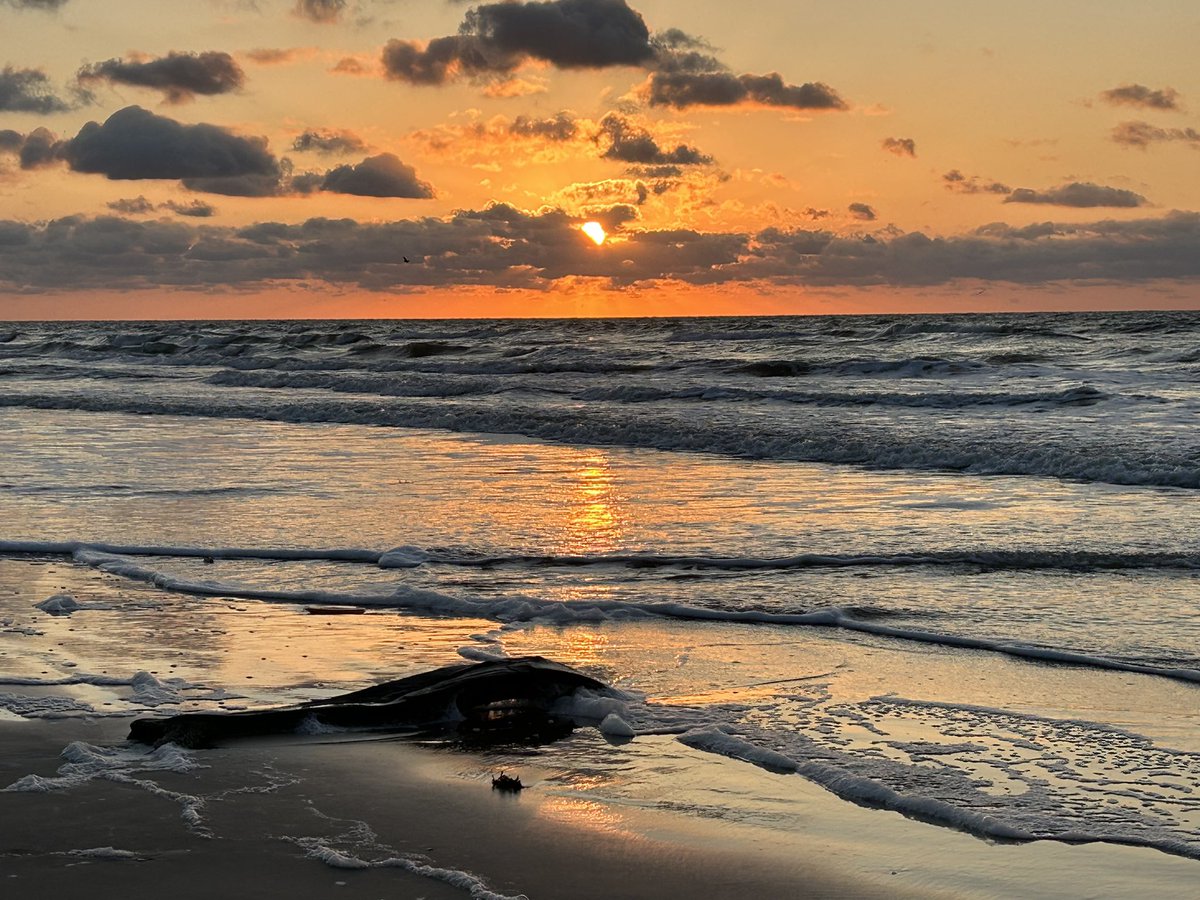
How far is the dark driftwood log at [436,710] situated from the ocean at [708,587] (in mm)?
298

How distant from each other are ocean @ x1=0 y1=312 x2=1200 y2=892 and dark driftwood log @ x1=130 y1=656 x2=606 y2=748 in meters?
0.30

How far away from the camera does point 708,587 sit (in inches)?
366

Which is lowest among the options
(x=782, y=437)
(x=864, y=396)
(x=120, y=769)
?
(x=120, y=769)

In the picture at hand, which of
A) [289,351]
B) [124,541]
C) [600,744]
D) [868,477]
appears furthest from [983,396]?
[289,351]

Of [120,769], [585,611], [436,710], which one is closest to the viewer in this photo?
[120,769]

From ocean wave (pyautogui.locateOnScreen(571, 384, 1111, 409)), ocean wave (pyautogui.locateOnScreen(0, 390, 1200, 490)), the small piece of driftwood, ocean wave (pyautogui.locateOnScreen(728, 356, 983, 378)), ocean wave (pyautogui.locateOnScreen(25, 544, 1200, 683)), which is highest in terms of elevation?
ocean wave (pyautogui.locateOnScreen(728, 356, 983, 378))

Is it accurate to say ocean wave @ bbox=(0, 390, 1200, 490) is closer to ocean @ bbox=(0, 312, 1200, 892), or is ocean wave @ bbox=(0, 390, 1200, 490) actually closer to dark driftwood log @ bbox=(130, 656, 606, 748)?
ocean @ bbox=(0, 312, 1200, 892)

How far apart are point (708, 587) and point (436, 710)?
3473mm

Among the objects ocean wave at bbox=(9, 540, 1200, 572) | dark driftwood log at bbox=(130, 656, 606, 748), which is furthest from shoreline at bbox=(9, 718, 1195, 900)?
ocean wave at bbox=(9, 540, 1200, 572)

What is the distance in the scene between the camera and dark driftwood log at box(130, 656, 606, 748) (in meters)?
5.79

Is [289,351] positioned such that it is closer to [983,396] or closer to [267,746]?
[983,396]

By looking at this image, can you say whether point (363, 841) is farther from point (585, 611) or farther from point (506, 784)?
point (585, 611)

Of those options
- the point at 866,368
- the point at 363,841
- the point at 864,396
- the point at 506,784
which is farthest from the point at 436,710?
the point at 866,368

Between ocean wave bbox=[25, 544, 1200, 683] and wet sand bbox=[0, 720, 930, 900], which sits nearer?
wet sand bbox=[0, 720, 930, 900]
